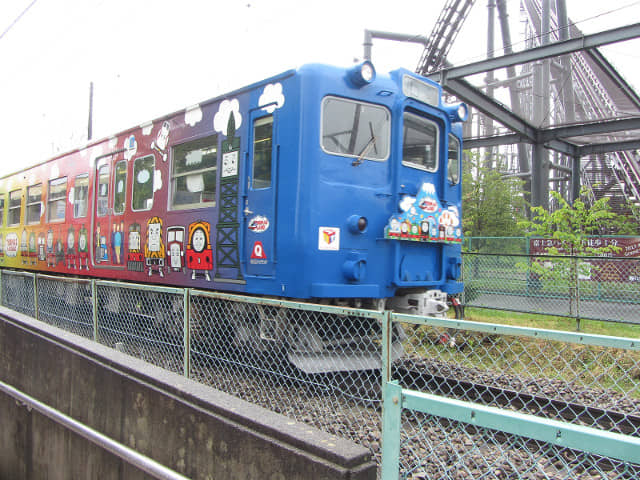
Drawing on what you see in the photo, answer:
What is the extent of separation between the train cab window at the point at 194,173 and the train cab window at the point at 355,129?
1.65 metres

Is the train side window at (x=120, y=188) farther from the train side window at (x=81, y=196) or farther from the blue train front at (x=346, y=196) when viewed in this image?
the blue train front at (x=346, y=196)

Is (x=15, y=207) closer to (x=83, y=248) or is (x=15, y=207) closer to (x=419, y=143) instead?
(x=83, y=248)

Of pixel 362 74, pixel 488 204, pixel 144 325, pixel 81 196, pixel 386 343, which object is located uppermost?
pixel 362 74

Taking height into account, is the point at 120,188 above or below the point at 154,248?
above

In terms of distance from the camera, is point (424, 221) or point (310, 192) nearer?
point (310, 192)

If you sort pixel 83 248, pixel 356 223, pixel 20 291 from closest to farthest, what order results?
pixel 356 223, pixel 20 291, pixel 83 248

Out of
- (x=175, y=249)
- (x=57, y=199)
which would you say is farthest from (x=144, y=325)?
(x=57, y=199)

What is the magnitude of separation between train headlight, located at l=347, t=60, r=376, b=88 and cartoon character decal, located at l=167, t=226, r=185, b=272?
3067 millimetres

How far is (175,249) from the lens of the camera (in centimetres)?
699

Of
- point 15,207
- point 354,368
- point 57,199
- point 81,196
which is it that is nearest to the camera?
point 354,368

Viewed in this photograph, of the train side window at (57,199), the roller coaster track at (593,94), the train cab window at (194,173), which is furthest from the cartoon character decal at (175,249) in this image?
the roller coaster track at (593,94)

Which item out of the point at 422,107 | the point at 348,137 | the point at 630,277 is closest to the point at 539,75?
the point at 630,277

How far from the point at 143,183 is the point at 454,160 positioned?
4.74 meters

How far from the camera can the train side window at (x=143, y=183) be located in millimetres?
7582
